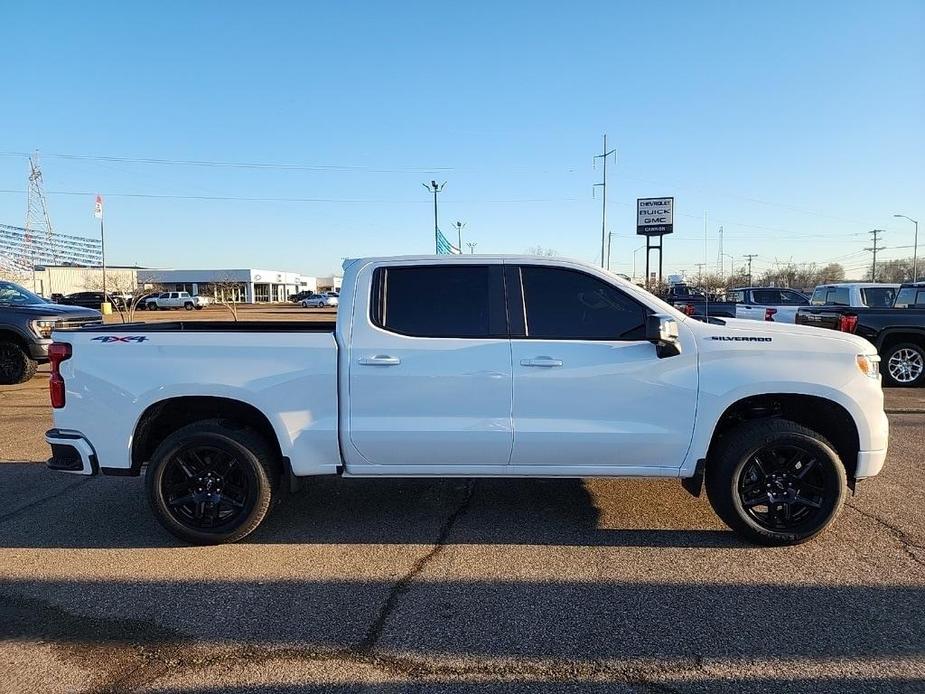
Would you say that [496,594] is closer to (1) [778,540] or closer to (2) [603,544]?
(2) [603,544]

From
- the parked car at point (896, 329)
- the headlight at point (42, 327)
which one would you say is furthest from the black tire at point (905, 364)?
the headlight at point (42, 327)

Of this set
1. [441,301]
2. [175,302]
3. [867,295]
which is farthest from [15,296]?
[175,302]

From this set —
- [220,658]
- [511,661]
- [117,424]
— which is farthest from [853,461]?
[117,424]

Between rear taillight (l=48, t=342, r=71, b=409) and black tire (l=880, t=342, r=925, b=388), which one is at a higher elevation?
rear taillight (l=48, t=342, r=71, b=409)

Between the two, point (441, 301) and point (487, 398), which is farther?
point (441, 301)

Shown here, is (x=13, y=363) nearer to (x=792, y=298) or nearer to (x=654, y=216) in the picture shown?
(x=792, y=298)

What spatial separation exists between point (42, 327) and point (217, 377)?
8.79 metres

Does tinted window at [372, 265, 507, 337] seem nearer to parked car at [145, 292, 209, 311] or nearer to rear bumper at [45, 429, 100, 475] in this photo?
rear bumper at [45, 429, 100, 475]

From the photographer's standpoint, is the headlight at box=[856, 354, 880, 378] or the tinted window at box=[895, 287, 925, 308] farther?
the tinted window at box=[895, 287, 925, 308]

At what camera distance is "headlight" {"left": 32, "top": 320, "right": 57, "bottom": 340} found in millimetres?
10586

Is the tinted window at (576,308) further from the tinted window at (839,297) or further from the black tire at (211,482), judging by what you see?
the tinted window at (839,297)

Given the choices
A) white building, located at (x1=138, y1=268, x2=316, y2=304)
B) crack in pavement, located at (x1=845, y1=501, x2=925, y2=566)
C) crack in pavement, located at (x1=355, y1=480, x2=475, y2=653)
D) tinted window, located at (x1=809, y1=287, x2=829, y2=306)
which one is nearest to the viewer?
crack in pavement, located at (x1=355, y1=480, x2=475, y2=653)

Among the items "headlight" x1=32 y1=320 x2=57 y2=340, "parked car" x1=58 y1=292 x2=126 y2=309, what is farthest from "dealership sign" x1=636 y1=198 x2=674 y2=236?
"headlight" x1=32 y1=320 x2=57 y2=340

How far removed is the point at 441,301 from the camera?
4191 mm
